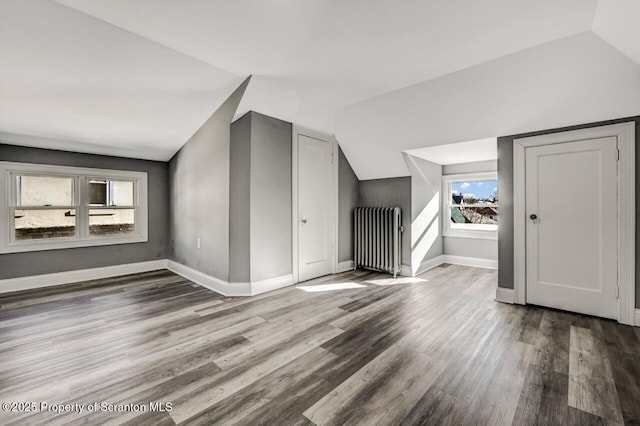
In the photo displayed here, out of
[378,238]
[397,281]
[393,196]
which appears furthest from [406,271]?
[393,196]

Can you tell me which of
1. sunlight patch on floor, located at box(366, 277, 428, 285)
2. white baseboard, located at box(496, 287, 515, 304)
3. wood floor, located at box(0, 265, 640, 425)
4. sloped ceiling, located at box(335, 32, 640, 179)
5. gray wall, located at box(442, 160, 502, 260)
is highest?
sloped ceiling, located at box(335, 32, 640, 179)

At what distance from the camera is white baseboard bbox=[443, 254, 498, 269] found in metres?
4.44

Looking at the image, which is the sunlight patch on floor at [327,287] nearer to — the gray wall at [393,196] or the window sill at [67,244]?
the gray wall at [393,196]

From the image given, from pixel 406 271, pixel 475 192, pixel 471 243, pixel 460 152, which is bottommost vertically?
pixel 406 271

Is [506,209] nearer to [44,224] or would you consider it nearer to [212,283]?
[212,283]

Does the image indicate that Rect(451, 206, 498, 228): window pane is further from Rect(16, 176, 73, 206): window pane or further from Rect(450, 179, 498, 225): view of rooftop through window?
Rect(16, 176, 73, 206): window pane

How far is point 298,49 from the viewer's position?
223 centimetres

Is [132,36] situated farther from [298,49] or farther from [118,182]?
[118,182]

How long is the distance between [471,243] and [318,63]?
12.8 ft

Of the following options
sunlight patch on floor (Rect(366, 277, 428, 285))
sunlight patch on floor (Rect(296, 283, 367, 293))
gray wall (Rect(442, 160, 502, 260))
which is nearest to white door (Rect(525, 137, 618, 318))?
sunlight patch on floor (Rect(366, 277, 428, 285))

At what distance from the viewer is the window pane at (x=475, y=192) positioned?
4.56 metres

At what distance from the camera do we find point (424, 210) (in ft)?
14.3

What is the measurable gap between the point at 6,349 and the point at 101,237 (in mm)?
2323

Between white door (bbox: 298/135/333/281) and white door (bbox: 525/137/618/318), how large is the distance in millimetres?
2431
